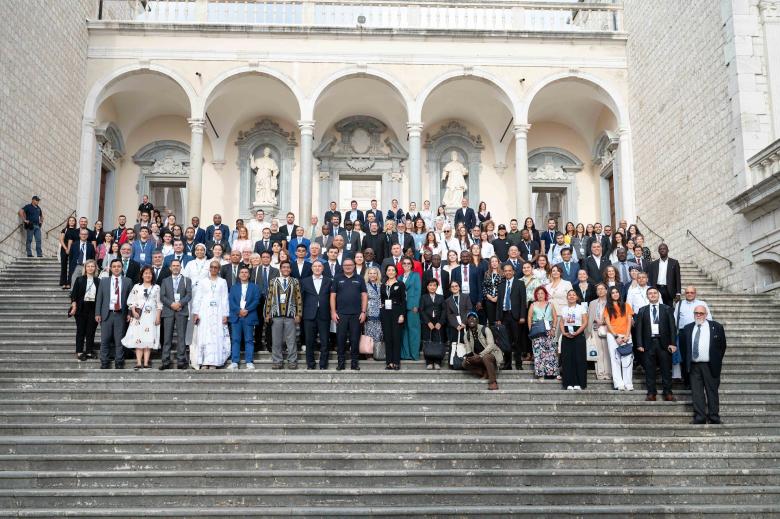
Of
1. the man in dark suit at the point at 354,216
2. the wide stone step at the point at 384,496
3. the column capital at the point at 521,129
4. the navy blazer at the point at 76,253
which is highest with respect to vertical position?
the column capital at the point at 521,129

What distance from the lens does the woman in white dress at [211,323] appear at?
9031 millimetres

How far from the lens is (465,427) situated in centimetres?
762

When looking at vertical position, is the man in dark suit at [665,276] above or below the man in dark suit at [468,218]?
below

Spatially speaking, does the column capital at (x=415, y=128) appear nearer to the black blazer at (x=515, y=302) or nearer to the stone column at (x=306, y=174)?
the stone column at (x=306, y=174)

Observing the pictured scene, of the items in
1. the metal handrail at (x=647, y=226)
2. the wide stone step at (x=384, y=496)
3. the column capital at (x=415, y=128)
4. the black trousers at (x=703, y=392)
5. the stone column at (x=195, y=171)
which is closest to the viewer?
the wide stone step at (x=384, y=496)

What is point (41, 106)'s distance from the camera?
14617mm

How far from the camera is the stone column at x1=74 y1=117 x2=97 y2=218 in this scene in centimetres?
1620

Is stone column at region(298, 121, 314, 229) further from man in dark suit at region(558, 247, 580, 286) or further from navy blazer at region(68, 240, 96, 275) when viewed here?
man in dark suit at region(558, 247, 580, 286)

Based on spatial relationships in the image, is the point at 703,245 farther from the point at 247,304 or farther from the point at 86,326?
the point at 86,326

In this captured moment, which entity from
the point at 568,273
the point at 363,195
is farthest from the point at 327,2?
the point at 568,273

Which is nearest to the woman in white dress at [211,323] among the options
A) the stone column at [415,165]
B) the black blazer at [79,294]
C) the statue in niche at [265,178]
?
the black blazer at [79,294]

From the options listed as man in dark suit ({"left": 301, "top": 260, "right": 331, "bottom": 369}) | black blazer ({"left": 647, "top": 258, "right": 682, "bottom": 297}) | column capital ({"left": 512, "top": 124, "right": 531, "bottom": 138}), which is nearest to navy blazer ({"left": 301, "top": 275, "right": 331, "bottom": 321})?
man in dark suit ({"left": 301, "top": 260, "right": 331, "bottom": 369})

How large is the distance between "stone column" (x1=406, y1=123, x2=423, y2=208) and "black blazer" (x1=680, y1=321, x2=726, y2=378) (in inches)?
356

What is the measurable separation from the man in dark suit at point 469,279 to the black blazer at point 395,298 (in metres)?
0.94
